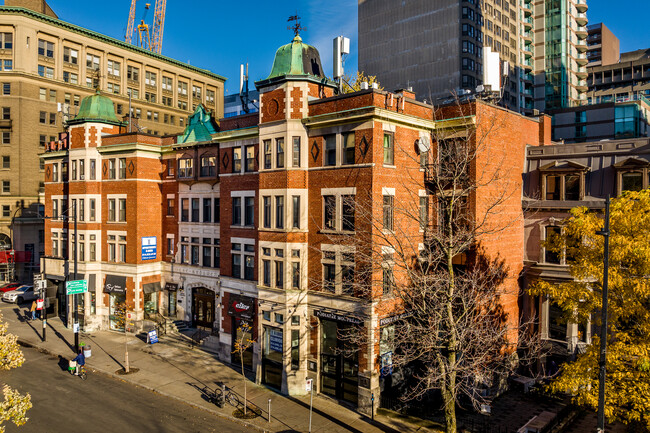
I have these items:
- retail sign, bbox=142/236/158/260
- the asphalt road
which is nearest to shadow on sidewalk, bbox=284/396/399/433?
the asphalt road

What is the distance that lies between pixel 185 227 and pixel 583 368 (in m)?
30.1

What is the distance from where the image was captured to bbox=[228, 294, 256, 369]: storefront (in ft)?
101

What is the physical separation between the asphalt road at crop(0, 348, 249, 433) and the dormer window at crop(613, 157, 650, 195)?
24.2 meters

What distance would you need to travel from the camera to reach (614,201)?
66.7 ft

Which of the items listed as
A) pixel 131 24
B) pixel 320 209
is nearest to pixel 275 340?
pixel 320 209

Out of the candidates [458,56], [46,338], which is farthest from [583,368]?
[458,56]

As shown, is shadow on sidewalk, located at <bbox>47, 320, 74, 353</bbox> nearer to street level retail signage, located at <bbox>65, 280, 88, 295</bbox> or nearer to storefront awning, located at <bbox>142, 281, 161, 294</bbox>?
street level retail signage, located at <bbox>65, 280, 88, 295</bbox>

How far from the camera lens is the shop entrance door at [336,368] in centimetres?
2581

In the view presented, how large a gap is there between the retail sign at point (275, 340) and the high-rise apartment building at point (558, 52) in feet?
283

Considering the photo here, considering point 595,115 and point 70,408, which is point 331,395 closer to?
point 70,408

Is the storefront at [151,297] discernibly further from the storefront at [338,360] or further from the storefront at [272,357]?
the storefront at [338,360]

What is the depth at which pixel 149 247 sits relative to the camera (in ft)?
132

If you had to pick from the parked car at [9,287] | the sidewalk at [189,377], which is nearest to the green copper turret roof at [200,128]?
the sidewalk at [189,377]

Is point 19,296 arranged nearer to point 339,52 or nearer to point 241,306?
point 241,306
